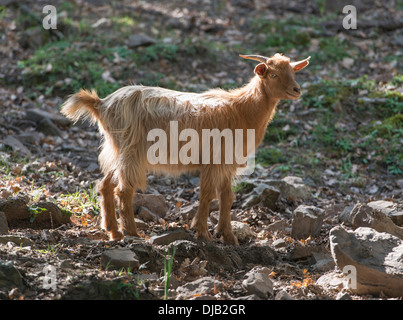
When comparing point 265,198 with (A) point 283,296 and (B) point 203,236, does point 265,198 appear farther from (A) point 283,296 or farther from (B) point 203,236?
(A) point 283,296

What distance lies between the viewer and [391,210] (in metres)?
5.94

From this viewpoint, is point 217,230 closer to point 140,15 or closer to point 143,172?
point 143,172

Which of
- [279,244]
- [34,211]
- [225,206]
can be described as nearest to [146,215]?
[225,206]

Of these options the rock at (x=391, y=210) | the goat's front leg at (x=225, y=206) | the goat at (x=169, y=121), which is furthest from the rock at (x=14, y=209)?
the rock at (x=391, y=210)

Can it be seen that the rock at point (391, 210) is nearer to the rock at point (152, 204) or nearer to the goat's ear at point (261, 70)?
the goat's ear at point (261, 70)

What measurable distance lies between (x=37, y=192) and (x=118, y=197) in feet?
4.21

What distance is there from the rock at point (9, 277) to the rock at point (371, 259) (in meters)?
2.62

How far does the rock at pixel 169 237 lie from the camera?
5129 millimetres

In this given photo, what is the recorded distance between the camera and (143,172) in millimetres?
5445

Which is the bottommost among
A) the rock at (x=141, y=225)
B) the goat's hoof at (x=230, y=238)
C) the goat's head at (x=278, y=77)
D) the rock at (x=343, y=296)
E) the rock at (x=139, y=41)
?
the rock at (x=343, y=296)

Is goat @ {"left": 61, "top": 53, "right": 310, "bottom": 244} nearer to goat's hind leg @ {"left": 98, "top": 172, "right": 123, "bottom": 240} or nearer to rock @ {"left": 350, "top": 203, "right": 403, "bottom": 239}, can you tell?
goat's hind leg @ {"left": 98, "top": 172, "right": 123, "bottom": 240}

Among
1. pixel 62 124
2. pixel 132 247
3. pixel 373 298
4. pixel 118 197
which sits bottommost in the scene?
pixel 373 298

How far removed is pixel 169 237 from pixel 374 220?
218 centimetres
